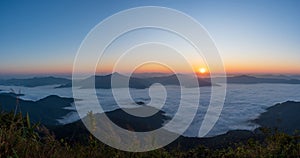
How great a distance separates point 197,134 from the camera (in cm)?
6981

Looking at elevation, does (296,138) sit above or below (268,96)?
above

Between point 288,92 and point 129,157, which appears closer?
point 129,157

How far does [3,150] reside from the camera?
117 inches

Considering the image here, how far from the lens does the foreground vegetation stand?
3146mm

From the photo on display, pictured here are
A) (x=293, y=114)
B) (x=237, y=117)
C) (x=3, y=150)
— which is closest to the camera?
(x=3, y=150)

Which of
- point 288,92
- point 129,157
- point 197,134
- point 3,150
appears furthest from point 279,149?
point 288,92

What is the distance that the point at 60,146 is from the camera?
3939mm

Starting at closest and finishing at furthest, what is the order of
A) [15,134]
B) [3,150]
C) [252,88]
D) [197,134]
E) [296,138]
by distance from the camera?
[3,150] < [15,134] < [296,138] < [197,134] < [252,88]

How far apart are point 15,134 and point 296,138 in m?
4.59

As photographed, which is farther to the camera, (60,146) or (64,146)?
(64,146)

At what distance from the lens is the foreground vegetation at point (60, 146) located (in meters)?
3.15

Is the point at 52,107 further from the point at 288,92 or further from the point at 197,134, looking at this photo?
the point at 288,92

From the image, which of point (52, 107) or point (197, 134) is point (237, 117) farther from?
point (52, 107)

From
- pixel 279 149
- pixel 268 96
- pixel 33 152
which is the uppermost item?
pixel 33 152
